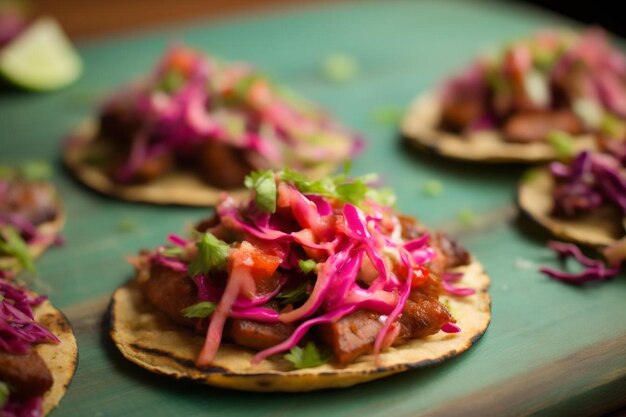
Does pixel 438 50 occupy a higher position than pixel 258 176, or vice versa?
pixel 258 176

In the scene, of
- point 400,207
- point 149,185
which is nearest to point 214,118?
point 149,185

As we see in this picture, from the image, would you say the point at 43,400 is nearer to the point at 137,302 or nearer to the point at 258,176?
the point at 137,302

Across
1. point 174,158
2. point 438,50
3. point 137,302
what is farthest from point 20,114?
point 438,50

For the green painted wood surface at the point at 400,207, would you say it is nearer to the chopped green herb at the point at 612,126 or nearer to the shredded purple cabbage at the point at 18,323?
the shredded purple cabbage at the point at 18,323

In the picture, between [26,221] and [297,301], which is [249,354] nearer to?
[297,301]

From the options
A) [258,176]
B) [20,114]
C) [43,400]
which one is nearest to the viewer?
[43,400]

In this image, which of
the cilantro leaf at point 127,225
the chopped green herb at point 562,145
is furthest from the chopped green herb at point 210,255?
the chopped green herb at point 562,145
